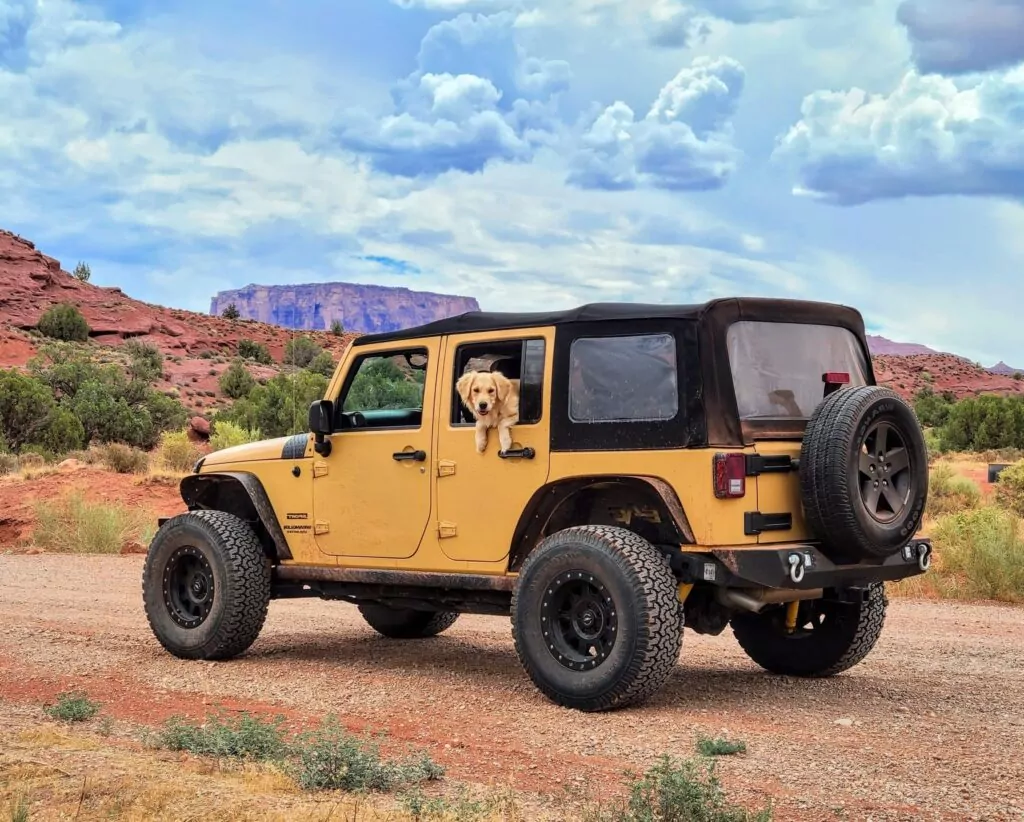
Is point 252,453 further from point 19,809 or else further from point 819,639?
point 19,809

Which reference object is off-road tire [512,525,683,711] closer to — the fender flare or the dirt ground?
the dirt ground

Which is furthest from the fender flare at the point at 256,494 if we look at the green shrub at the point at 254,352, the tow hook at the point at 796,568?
the green shrub at the point at 254,352

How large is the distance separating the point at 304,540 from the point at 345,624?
2.54 metres

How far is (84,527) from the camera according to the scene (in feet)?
61.2

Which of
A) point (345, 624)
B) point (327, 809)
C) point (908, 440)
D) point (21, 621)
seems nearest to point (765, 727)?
point (908, 440)

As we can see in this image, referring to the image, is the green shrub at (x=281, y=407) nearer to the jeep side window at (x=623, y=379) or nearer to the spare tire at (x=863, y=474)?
the jeep side window at (x=623, y=379)

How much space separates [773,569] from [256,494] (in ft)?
13.4

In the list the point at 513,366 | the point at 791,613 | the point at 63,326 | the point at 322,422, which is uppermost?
the point at 63,326

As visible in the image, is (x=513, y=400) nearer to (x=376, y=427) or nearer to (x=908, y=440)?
(x=376, y=427)

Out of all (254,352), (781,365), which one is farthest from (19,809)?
(254,352)

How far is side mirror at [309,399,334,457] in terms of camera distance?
28.0ft

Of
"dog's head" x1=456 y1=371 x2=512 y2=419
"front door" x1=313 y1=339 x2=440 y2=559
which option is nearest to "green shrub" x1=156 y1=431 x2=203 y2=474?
"front door" x1=313 y1=339 x2=440 y2=559

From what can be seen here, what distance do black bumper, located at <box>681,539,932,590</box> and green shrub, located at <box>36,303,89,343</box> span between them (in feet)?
258

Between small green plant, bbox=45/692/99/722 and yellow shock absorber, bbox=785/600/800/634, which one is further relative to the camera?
yellow shock absorber, bbox=785/600/800/634
